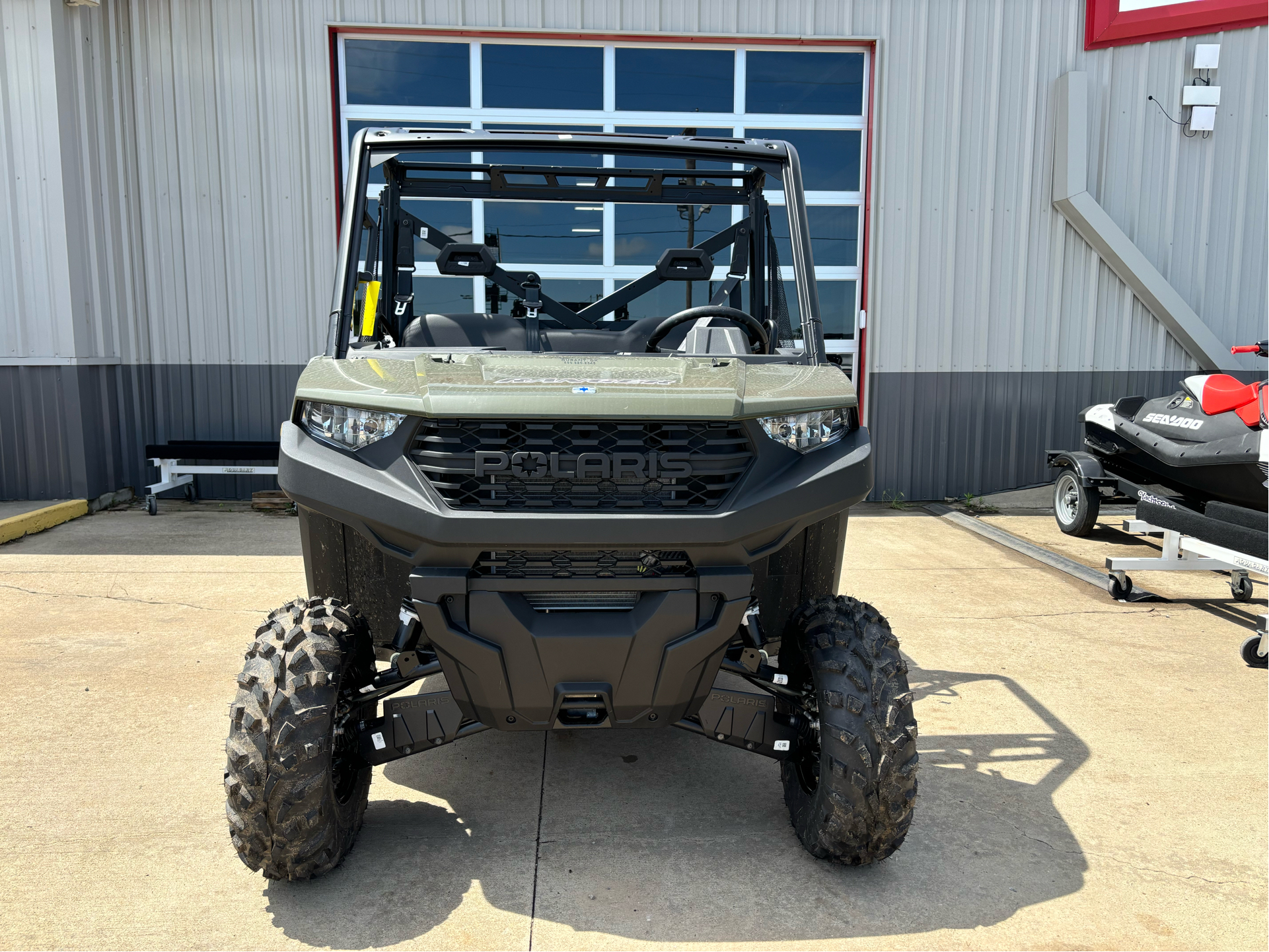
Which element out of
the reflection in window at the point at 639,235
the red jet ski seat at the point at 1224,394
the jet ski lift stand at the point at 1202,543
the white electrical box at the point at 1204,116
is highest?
the white electrical box at the point at 1204,116

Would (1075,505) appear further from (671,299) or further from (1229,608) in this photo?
(671,299)

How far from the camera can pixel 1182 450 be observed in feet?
18.5

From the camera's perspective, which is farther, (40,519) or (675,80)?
(675,80)

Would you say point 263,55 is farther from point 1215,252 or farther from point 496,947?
point 1215,252

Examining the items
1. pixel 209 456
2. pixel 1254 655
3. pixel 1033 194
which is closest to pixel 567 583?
pixel 1254 655

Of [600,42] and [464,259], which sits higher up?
[600,42]

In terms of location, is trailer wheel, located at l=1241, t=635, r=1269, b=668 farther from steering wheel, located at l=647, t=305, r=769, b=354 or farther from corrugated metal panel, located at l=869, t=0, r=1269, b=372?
corrugated metal panel, located at l=869, t=0, r=1269, b=372

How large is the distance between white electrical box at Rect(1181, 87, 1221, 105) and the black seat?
7626mm

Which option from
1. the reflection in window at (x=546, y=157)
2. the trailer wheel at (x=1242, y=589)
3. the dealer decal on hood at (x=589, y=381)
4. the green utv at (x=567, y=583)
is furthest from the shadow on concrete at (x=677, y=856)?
the trailer wheel at (x=1242, y=589)

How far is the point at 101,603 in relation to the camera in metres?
5.09

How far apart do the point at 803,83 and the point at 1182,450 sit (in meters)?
4.92

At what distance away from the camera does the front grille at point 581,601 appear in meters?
2.24

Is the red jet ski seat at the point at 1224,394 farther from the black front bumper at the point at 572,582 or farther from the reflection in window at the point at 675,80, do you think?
the reflection in window at the point at 675,80

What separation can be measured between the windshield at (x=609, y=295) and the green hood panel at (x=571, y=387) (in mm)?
393
